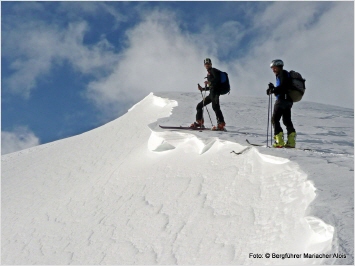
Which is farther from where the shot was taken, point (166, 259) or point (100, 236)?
point (100, 236)

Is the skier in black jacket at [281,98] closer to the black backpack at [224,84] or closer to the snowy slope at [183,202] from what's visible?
the snowy slope at [183,202]

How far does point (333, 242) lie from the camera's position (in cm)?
350

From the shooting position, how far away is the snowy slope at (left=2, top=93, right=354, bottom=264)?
4176 mm

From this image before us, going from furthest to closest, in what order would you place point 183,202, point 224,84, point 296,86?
point 224,84 < point 296,86 < point 183,202

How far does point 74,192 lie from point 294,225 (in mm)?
5041

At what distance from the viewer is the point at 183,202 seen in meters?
5.70

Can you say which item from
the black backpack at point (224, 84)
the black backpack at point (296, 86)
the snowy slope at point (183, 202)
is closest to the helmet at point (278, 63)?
the black backpack at point (296, 86)

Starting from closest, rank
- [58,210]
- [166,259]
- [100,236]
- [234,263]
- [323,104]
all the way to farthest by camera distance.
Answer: [234,263] → [166,259] → [100,236] → [58,210] → [323,104]

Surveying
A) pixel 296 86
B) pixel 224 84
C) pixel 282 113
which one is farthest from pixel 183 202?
pixel 224 84

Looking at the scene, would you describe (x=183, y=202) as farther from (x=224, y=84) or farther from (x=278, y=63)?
(x=224, y=84)

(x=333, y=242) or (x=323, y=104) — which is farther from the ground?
(x=323, y=104)

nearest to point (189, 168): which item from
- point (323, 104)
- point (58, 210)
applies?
point (58, 210)

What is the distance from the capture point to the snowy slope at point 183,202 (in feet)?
13.7

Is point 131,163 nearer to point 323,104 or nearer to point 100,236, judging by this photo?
point 100,236
